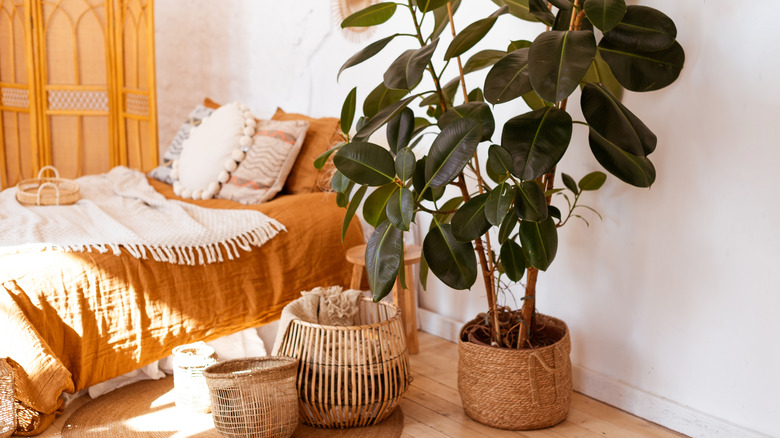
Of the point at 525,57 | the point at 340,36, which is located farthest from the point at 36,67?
the point at 525,57

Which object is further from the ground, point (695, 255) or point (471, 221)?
point (471, 221)

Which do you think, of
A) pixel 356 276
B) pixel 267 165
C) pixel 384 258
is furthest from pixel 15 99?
pixel 384 258

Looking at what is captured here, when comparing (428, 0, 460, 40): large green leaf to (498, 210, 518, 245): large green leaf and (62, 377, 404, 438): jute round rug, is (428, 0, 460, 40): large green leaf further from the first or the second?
(62, 377, 404, 438): jute round rug

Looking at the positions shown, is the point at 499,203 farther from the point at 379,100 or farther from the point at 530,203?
the point at 379,100

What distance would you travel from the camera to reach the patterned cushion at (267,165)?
10.3ft

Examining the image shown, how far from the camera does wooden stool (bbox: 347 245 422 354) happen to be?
278cm

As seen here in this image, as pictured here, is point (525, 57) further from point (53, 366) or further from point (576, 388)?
point (53, 366)

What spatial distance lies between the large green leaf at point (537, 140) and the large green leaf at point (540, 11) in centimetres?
28

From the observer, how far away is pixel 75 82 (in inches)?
164

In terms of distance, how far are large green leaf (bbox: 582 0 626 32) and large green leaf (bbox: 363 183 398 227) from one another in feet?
2.29

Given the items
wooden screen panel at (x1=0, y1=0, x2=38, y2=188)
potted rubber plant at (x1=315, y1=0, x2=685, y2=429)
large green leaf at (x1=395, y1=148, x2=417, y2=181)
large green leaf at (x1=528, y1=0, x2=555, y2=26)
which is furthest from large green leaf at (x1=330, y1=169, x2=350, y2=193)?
wooden screen panel at (x1=0, y1=0, x2=38, y2=188)

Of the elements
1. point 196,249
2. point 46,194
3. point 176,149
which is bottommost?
point 196,249

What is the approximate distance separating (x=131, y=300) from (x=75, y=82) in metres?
2.29

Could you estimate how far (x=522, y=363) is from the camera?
2.18 metres
